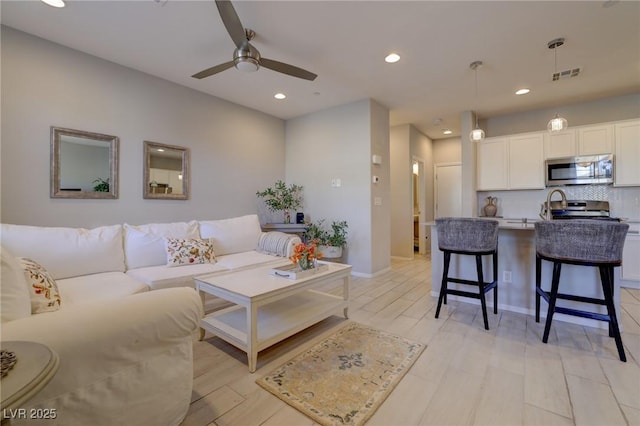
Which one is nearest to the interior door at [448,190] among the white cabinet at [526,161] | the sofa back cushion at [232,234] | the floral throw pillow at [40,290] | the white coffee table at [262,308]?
the white cabinet at [526,161]

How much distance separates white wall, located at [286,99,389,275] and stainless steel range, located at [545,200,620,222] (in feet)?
8.65

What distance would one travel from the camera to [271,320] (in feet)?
7.26

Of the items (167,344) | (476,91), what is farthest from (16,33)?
(476,91)

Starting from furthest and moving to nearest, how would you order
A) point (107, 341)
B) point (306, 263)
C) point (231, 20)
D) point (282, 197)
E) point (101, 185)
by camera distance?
point (282, 197)
point (101, 185)
point (306, 263)
point (231, 20)
point (107, 341)

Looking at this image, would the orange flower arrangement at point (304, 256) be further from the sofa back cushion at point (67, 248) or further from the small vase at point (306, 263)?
the sofa back cushion at point (67, 248)

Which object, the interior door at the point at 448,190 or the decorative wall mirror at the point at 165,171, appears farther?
the interior door at the point at 448,190

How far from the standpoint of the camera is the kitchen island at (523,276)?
8.01 ft

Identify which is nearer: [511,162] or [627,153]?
[627,153]

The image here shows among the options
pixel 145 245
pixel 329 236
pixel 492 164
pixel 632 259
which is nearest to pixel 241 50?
pixel 145 245

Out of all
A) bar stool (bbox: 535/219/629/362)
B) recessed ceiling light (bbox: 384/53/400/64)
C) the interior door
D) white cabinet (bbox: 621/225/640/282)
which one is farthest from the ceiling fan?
the interior door

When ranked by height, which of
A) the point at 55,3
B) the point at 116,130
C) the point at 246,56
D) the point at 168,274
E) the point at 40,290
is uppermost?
the point at 55,3

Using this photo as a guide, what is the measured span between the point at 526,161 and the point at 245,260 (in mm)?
4605

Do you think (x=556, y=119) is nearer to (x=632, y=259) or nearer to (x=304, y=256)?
(x=632, y=259)

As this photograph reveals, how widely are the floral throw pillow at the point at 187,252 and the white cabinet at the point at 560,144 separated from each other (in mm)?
5131
